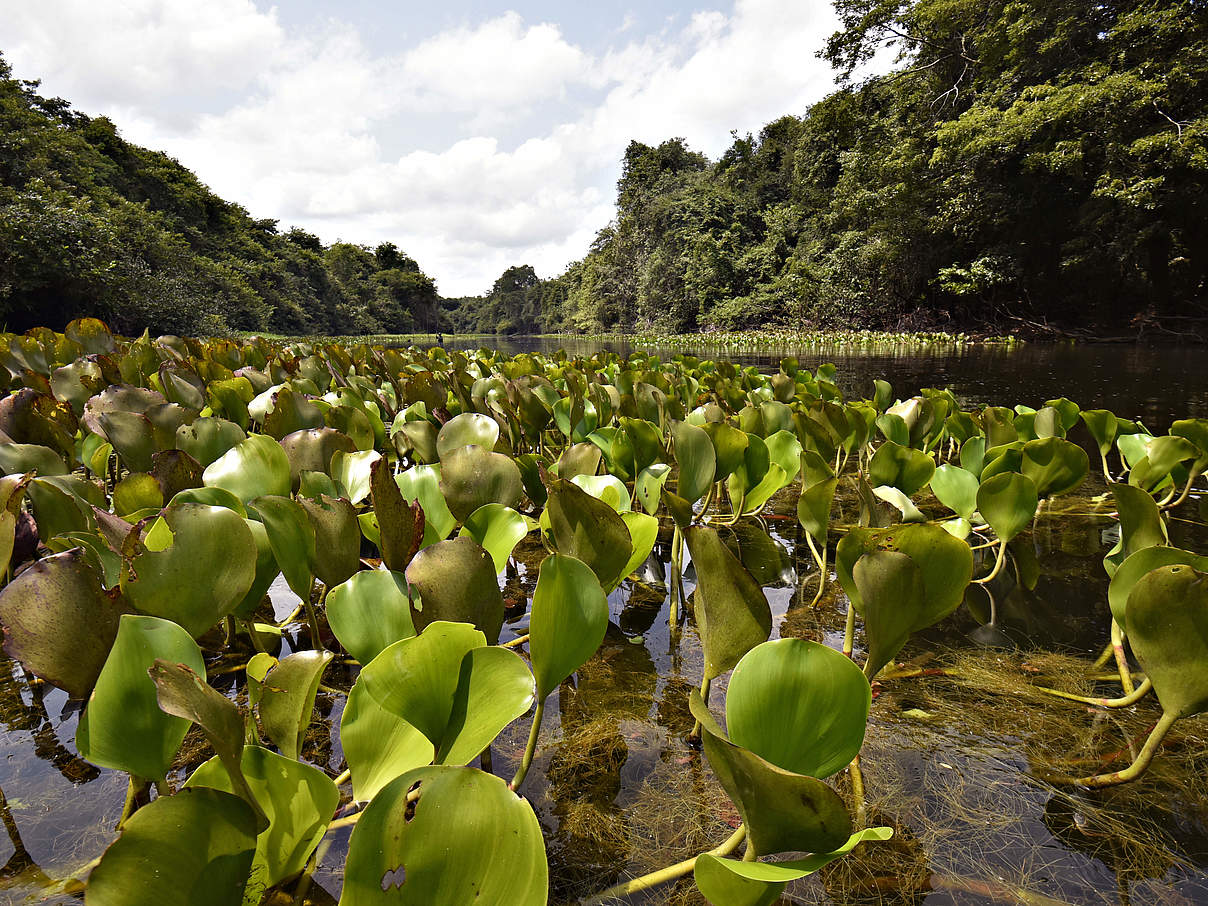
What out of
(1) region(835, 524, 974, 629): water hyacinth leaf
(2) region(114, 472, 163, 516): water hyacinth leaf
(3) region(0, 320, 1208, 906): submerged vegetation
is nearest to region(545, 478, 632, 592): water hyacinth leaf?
(3) region(0, 320, 1208, 906): submerged vegetation

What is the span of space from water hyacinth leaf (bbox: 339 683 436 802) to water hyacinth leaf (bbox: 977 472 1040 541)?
4.37 feet

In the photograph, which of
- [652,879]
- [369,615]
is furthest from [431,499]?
[652,879]

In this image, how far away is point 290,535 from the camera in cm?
101

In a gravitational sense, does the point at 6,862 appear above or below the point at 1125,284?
below

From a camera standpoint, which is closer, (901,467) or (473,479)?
(473,479)

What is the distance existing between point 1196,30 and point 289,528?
50.3 ft

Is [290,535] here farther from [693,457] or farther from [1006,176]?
[1006,176]

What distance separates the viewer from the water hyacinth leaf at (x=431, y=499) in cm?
127

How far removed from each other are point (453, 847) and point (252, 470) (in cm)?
108

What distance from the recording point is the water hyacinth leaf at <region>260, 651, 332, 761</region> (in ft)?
2.13

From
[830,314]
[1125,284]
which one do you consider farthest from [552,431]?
[830,314]

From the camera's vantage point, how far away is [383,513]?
96 cm

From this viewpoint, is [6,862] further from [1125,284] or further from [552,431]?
[1125,284]

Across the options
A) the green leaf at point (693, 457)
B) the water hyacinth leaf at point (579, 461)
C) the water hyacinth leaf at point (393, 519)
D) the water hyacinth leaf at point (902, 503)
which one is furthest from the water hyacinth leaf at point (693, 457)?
the water hyacinth leaf at point (393, 519)
